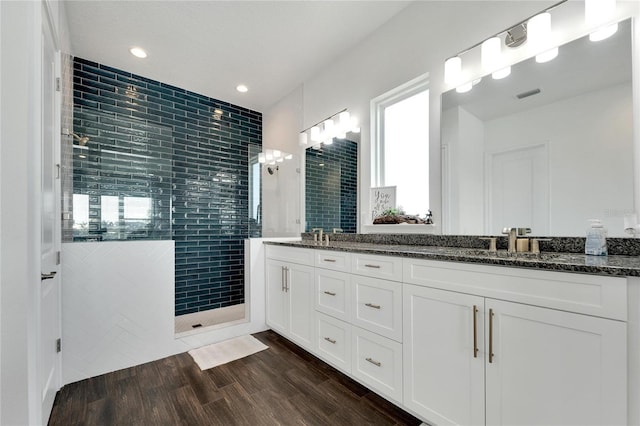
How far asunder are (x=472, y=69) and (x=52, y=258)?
2.97 metres

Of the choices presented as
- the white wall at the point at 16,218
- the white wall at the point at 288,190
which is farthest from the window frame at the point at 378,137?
the white wall at the point at 16,218

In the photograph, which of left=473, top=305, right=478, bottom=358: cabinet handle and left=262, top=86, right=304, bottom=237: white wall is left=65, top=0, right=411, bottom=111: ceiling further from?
left=473, top=305, right=478, bottom=358: cabinet handle

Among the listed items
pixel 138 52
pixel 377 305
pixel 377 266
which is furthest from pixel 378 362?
pixel 138 52

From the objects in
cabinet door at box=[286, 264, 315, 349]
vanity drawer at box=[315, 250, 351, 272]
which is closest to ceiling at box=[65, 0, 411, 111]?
vanity drawer at box=[315, 250, 351, 272]

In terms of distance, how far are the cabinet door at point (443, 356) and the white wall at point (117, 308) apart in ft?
6.29

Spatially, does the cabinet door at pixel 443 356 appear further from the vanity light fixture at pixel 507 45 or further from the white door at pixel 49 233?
the white door at pixel 49 233

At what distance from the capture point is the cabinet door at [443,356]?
4.06 ft

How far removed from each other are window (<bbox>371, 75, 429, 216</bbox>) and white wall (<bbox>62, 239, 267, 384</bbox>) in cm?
206

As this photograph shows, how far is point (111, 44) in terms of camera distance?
2562 millimetres

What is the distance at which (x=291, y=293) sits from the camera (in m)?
2.49

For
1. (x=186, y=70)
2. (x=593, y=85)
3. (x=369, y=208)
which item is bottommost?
(x=369, y=208)

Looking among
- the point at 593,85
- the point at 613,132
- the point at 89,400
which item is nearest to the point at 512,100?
the point at 593,85

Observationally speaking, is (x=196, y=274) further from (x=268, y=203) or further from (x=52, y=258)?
(x=52, y=258)

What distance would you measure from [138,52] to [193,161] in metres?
1.25
